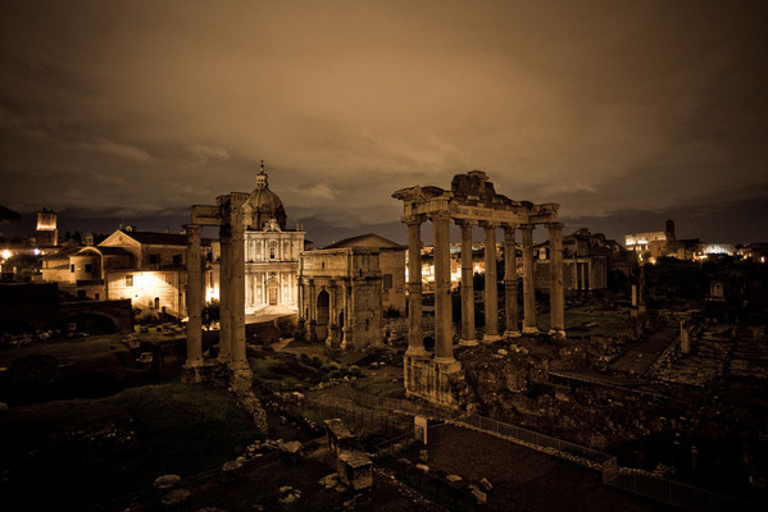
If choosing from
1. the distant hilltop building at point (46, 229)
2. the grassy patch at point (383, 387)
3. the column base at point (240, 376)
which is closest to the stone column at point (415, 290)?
the grassy patch at point (383, 387)

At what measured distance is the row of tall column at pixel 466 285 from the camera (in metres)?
18.1

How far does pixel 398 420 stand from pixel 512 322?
10.1 m

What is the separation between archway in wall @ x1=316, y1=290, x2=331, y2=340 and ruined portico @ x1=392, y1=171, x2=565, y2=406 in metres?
22.8

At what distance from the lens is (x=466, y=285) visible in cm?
1967

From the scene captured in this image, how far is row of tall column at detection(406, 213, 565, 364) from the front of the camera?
59.5ft

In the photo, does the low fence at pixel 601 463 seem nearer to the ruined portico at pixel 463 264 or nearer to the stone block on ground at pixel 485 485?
the ruined portico at pixel 463 264

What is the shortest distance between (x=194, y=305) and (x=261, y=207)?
3791 cm

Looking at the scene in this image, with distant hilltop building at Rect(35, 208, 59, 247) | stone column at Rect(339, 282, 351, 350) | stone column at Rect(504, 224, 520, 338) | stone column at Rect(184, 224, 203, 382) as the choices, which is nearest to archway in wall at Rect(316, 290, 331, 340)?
stone column at Rect(339, 282, 351, 350)

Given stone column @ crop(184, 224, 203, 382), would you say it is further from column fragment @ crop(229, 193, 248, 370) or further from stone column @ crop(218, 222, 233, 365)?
column fragment @ crop(229, 193, 248, 370)

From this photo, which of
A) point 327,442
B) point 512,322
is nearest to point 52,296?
point 327,442

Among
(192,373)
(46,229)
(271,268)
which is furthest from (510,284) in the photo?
(46,229)

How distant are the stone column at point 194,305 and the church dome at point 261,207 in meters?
34.7

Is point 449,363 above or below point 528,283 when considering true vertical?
below

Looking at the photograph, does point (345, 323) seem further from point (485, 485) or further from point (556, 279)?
point (485, 485)
